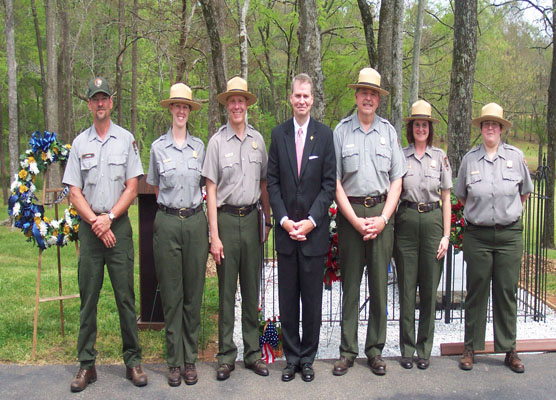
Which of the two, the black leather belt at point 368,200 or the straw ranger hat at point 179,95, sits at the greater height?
the straw ranger hat at point 179,95

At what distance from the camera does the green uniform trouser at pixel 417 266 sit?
4.43 metres

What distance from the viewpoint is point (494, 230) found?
4391 millimetres

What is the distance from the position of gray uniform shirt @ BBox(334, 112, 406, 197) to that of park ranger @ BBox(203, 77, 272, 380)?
0.65m

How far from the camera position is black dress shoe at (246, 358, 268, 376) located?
4328mm

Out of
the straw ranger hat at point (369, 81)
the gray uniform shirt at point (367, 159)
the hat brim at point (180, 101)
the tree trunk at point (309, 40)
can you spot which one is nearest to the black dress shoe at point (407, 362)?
the gray uniform shirt at point (367, 159)

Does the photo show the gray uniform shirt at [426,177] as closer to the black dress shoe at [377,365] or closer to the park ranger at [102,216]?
the black dress shoe at [377,365]

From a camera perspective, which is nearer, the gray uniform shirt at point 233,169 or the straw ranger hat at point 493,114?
the gray uniform shirt at point 233,169

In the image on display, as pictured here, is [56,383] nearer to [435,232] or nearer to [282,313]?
[282,313]

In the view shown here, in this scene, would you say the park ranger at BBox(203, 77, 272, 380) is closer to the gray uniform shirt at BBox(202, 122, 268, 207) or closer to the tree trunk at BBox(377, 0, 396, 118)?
the gray uniform shirt at BBox(202, 122, 268, 207)

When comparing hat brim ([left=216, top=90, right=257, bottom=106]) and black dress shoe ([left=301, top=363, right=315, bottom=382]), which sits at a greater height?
hat brim ([left=216, top=90, right=257, bottom=106])

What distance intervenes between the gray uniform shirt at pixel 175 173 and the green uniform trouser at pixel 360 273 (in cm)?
121

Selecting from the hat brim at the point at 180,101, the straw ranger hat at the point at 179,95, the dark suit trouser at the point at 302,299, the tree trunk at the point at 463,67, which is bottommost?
the dark suit trouser at the point at 302,299

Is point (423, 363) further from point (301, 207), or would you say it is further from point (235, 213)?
point (235, 213)

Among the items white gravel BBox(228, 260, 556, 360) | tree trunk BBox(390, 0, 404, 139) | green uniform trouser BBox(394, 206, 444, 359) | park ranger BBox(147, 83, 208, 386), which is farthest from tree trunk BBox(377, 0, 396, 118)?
park ranger BBox(147, 83, 208, 386)
